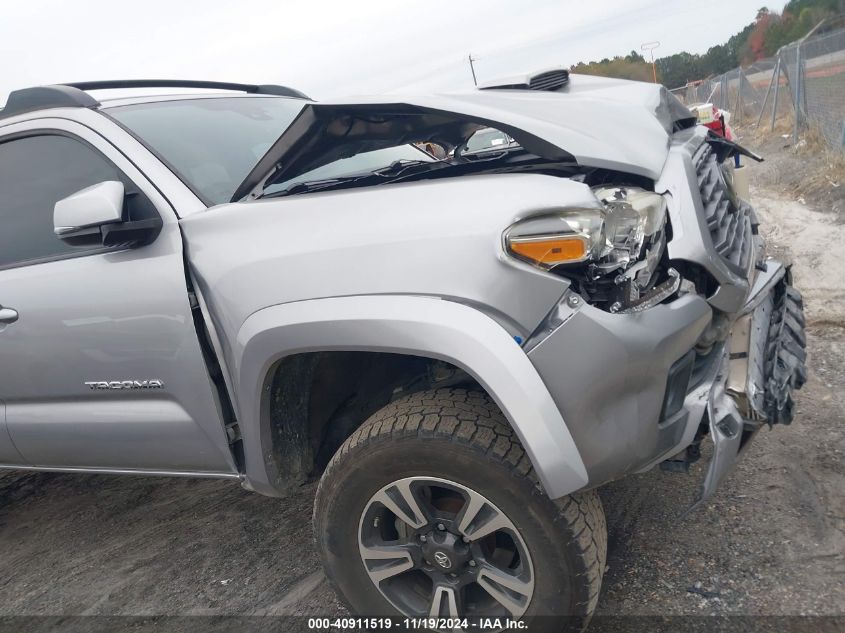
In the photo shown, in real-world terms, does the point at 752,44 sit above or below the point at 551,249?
below

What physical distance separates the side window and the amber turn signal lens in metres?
1.65

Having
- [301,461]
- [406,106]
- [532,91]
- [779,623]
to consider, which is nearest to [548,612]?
[779,623]

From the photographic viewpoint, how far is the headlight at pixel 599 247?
5.36 feet

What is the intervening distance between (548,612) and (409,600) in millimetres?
444

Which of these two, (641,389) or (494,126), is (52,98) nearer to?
(494,126)

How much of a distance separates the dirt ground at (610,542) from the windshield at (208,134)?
5.03 feet

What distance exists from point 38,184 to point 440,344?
2016 mm

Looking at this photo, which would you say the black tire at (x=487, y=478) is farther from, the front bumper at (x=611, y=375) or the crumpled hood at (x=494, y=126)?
the crumpled hood at (x=494, y=126)

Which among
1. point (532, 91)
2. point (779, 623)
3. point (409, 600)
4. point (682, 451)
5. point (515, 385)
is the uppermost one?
point (532, 91)

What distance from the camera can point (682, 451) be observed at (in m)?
1.86

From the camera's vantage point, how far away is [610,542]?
2.45 meters

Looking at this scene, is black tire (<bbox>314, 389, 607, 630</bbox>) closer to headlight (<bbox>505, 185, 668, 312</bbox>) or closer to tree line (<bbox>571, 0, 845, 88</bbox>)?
headlight (<bbox>505, 185, 668, 312</bbox>)

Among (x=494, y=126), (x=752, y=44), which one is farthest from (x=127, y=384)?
(x=752, y=44)

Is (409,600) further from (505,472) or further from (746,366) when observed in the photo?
(746,366)
